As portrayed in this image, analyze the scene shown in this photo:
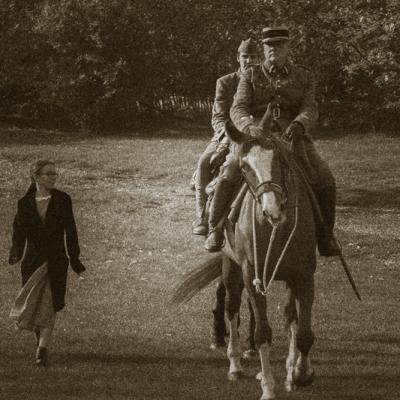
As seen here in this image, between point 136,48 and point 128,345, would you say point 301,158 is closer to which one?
point 128,345

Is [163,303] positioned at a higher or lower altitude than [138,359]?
lower

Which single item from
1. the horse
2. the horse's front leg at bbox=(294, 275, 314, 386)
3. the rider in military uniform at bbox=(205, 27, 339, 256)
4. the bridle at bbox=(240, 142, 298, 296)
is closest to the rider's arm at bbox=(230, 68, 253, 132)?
the rider in military uniform at bbox=(205, 27, 339, 256)

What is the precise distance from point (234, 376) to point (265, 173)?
7.78 ft

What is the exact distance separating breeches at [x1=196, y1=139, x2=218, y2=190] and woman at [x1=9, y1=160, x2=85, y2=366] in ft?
6.22

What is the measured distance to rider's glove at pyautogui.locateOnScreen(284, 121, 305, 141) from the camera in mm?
9492

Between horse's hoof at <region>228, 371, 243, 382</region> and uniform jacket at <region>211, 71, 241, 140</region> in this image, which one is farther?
uniform jacket at <region>211, 71, 241, 140</region>

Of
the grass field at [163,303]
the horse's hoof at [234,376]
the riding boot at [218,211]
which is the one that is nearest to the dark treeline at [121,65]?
the grass field at [163,303]

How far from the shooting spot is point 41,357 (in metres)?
10.8

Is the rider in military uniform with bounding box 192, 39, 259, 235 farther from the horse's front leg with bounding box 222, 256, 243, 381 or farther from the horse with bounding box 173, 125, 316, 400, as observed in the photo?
the horse with bounding box 173, 125, 316, 400

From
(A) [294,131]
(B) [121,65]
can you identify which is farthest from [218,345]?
(B) [121,65]

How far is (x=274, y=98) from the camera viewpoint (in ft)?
32.8

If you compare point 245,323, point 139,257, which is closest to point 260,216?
point 245,323

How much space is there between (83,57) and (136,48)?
2491 millimetres

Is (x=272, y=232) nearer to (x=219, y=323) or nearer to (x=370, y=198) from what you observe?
→ (x=219, y=323)
